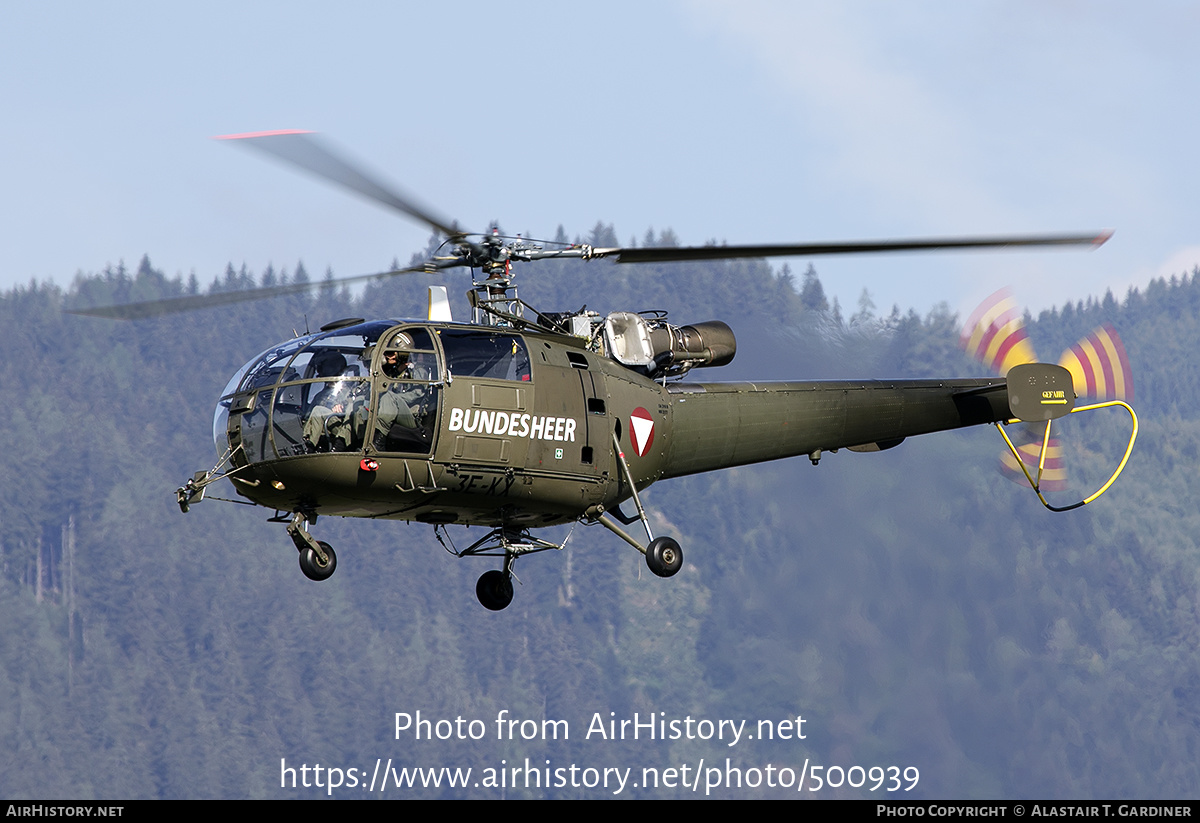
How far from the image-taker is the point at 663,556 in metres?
22.2

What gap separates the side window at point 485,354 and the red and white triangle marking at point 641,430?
2.04m

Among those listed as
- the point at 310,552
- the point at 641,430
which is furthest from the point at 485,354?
the point at 310,552

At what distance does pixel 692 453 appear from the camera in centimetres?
2417

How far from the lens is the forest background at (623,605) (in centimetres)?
10512

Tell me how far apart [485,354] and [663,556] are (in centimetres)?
345

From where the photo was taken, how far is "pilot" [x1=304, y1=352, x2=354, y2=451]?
20.1 m

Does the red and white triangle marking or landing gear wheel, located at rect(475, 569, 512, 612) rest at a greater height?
the red and white triangle marking

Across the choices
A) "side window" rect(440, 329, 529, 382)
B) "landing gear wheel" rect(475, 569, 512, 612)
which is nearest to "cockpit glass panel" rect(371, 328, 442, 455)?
"side window" rect(440, 329, 529, 382)

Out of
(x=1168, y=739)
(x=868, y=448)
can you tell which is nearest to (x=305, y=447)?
(x=868, y=448)

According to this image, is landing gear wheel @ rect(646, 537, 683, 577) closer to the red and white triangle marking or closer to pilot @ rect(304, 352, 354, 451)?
the red and white triangle marking

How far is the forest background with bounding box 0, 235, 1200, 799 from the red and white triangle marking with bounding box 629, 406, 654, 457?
67716 millimetres

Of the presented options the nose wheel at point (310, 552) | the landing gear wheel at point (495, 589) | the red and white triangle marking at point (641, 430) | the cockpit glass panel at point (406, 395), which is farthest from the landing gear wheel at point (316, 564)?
the red and white triangle marking at point (641, 430)

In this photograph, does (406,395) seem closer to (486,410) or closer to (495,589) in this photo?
(486,410)

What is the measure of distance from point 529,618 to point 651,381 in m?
126
